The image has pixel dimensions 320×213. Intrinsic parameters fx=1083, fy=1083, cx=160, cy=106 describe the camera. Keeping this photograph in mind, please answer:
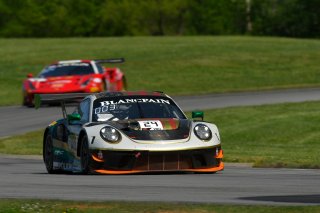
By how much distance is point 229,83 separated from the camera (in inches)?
1671

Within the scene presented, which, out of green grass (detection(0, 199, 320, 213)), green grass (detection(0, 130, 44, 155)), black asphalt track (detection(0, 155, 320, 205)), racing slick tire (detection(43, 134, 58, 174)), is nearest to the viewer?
green grass (detection(0, 199, 320, 213))

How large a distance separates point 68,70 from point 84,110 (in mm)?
16882

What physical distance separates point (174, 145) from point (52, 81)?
59.7 feet

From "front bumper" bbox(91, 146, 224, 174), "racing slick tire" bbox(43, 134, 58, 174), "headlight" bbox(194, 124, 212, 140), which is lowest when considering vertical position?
"racing slick tire" bbox(43, 134, 58, 174)

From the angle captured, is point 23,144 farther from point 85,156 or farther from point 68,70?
point 68,70

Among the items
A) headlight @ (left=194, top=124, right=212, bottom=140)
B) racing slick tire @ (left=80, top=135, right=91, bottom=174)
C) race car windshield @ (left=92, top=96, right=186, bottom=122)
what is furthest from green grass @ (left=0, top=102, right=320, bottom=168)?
racing slick tire @ (left=80, top=135, right=91, bottom=174)

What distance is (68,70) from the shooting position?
31844mm

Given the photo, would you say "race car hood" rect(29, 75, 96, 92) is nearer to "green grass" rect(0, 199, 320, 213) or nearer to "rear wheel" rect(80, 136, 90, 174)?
"rear wheel" rect(80, 136, 90, 174)

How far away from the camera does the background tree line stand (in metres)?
112

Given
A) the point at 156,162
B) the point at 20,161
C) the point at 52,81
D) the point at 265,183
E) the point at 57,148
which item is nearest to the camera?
the point at 265,183

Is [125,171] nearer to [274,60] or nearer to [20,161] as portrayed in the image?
[20,161]

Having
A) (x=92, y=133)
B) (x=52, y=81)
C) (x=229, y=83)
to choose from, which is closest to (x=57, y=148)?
(x=92, y=133)

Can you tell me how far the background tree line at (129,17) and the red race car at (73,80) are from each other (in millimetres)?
76364

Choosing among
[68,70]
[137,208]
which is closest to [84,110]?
[137,208]
